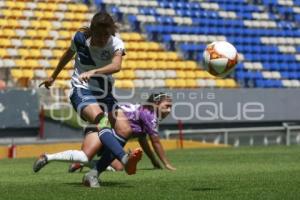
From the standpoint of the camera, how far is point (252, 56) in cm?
2795

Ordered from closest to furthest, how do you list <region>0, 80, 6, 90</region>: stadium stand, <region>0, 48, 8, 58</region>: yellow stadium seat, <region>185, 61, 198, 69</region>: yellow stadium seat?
1. <region>0, 80, 6, 90</region>: stadium stand
2. <region>0, 48, 8, 58</region>: yellow stadium seat
3. <region>185, 61, 198, 69</region>: yellow stadium seat

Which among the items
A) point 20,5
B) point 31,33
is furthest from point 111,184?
point 20,5

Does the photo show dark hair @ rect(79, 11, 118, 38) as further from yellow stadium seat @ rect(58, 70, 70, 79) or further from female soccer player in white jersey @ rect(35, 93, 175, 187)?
yellow stadium seat @ rect(58, 70, 70, 79)

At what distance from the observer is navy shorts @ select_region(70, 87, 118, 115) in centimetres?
872

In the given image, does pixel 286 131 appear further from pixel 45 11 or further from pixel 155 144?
pixel 155 144

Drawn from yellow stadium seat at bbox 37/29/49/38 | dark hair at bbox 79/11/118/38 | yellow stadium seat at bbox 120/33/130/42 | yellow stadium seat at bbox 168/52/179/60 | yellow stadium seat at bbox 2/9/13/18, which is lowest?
yellow stadium seat at bbox 168/52/179/60

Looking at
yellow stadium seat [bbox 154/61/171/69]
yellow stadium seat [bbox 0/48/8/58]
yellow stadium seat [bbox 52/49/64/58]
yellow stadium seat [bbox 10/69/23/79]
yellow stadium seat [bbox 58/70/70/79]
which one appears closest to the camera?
yellow stadium seat [bbox 10/69/23/79]

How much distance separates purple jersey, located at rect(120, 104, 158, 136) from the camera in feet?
38.0

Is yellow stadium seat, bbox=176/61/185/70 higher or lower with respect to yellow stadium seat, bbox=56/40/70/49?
lower

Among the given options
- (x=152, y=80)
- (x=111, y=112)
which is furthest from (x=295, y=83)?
(x=111, y=112)

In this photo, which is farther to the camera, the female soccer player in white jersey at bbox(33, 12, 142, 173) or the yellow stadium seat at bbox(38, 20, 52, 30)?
the yellow stadium seat at bbox(38, 20, 52, 30)

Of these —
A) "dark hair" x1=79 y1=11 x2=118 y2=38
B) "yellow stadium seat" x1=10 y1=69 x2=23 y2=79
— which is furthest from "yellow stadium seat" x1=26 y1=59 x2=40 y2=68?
"dark hair" x1=79 y1=11 x2=118 y2=38

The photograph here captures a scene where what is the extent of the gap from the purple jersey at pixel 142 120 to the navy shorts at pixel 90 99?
2.64 meters

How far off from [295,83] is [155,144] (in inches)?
662
